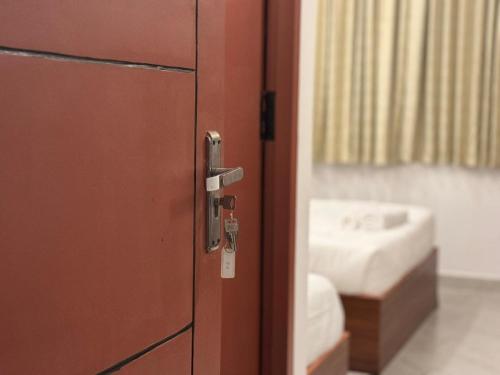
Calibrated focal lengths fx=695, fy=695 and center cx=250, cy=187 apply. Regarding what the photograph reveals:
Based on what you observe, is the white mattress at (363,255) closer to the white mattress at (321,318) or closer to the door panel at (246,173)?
the white mattress at (321,318)

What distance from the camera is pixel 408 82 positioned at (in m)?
5.43

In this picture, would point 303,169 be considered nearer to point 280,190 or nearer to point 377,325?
point 280,190

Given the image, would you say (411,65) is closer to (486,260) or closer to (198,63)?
(486,260)

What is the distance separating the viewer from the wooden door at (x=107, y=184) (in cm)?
80

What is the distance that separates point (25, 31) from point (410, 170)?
16.4 ft

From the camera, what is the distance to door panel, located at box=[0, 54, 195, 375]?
2.63 ft

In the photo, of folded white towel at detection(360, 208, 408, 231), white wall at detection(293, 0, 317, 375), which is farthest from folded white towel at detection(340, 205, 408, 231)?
white wall at detection(293, 0, 317, 375)

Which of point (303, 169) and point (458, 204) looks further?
point (458, 204)

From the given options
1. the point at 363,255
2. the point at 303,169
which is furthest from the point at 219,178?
the point at 363,255

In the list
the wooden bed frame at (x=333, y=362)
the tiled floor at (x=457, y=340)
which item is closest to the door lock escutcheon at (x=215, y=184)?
the wooden bed frame at (x=333, y=362)

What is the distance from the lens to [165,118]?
1046 millimetres

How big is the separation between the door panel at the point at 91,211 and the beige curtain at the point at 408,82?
451 centimetres

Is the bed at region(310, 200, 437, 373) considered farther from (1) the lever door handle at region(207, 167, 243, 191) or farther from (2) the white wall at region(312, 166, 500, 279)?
(1) the lever door handle at region(207, 167, 243, 191)

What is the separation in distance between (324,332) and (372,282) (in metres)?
0.71
